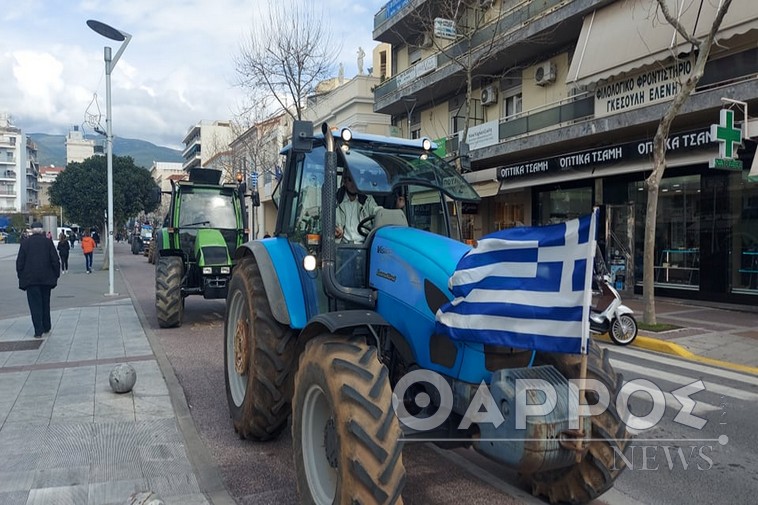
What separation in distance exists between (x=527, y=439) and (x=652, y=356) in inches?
299

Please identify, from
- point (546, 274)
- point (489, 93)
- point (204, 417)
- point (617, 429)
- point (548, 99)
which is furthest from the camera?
point (489, 93)

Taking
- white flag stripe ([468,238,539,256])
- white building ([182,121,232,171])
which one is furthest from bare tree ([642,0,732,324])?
white building ([182,121,232,171])

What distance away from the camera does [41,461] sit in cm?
456

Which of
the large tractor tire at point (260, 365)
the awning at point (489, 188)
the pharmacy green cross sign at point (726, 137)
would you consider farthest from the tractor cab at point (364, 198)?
the awning at point (489, 188)

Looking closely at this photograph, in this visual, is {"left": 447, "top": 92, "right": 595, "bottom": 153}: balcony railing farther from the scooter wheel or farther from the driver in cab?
the driver in cab

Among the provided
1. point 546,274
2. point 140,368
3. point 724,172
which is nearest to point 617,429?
point 546,274

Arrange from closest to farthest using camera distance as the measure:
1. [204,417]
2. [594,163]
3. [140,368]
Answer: [204,417] → [140,368] → [594,163]

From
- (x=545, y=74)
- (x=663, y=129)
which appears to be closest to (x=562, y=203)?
(x=545, y=74)

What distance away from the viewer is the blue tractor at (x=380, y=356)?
9.61ft

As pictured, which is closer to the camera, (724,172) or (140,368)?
(140,368)

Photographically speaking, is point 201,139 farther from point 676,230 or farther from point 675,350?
point 675,350

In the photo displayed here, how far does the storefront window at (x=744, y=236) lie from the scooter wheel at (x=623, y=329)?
21.0ft

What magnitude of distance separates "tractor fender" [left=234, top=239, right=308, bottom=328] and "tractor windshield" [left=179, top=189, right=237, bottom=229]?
8.21 m

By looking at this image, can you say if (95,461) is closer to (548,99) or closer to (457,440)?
(457,440)
